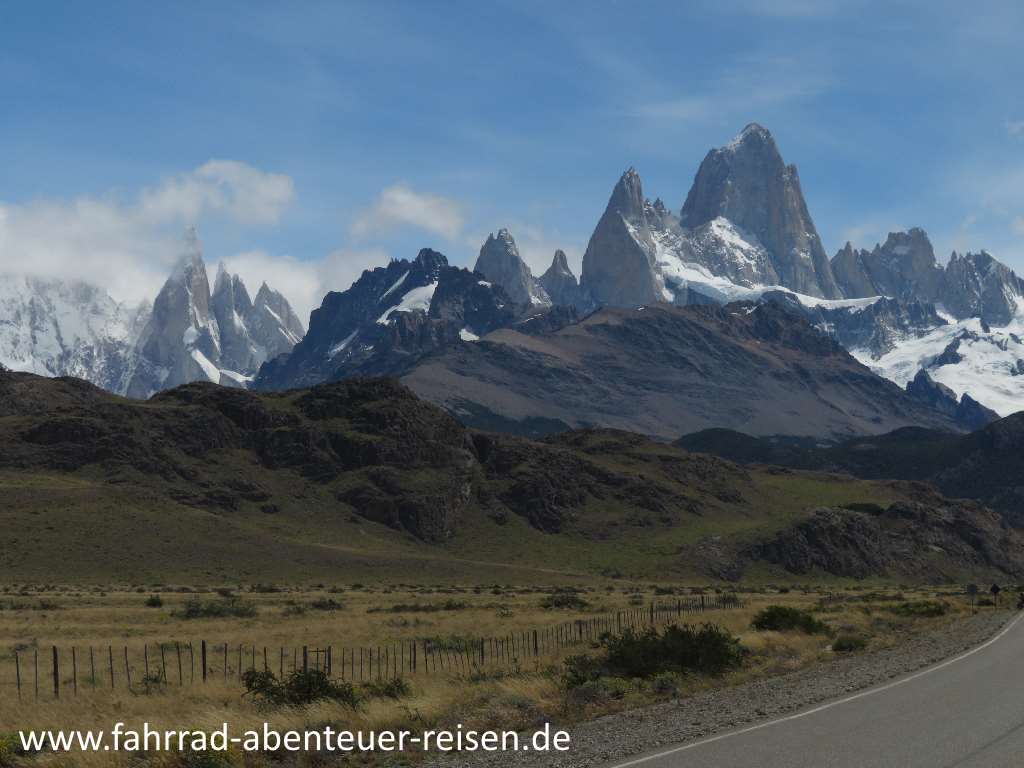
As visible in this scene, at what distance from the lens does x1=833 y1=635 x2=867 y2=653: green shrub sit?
42594 mm

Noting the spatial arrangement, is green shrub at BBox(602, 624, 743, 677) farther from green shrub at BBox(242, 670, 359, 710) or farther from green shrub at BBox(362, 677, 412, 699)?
green shrub at BBox(242, 670, 359, 710)

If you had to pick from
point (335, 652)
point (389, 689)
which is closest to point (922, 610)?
point (335, 652)

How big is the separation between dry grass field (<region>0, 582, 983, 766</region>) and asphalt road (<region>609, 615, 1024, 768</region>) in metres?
4.94

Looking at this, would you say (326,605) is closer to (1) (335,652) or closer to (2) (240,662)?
(1) (335,652)

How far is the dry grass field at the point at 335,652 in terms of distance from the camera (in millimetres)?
24469

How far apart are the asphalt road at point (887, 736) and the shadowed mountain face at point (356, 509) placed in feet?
352

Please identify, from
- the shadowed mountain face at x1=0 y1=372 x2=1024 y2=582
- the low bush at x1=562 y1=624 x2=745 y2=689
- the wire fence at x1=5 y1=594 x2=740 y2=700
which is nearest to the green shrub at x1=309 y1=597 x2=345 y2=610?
the wire fence at x1=5 y1=594 x2=740 y2=700

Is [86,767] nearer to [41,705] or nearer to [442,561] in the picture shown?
[41,705]

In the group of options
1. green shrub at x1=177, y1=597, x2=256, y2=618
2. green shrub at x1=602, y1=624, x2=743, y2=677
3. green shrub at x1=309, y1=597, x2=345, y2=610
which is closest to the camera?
green shrub at x1=602, y1=624, x2=743, y2=677

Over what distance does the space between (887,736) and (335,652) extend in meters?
27.4

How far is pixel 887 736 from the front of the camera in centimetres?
2083

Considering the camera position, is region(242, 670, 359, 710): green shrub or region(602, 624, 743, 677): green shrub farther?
region(602, 624, 743, 677): green shrub

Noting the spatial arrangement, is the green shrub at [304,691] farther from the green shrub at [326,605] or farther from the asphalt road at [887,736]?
the green shrub at [326,605]

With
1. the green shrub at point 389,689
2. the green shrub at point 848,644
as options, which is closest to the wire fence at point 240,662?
the green shrub at point 389,689
